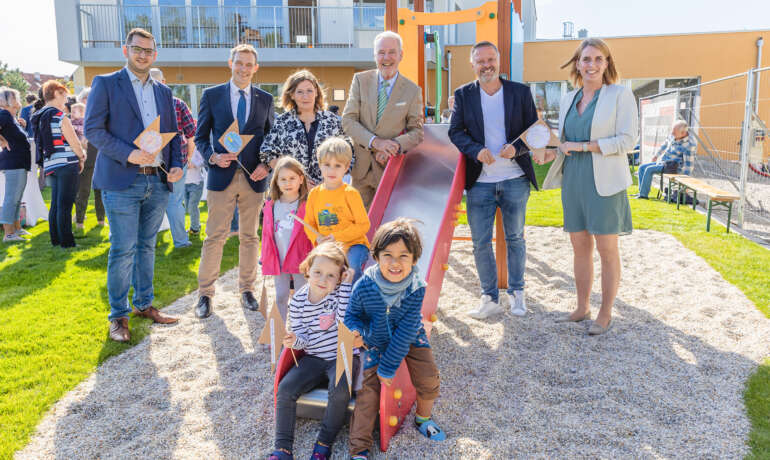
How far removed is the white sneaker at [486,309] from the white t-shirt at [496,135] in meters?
0.99

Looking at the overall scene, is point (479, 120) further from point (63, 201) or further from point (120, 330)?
point (63, 201)

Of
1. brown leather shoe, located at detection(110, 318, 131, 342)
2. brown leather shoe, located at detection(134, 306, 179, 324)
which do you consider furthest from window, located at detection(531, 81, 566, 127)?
brown leather shoe, located at detection(110, 318, 131, 342)

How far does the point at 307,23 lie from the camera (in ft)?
61.5

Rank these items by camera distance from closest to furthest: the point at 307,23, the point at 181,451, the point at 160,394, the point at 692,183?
the point at 181,451
the point at 160,394
the point at 692,183
the point at 307,23

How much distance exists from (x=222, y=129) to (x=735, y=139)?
57.6 feet

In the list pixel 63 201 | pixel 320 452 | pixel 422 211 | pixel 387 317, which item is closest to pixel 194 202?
pixel 63 201

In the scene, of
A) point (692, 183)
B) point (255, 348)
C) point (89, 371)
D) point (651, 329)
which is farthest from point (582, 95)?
point (692, 183)

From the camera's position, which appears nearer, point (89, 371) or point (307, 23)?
point (89, 371)

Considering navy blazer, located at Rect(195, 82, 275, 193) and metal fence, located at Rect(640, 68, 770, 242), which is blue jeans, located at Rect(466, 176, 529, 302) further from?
metal fence, located at Rect(640, 68, 770, 242)

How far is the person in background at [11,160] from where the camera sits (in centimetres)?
732

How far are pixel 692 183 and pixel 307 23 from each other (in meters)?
13.8

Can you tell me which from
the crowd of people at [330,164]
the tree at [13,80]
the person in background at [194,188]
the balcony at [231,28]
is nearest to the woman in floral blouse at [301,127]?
the crowd of people at [330,164]

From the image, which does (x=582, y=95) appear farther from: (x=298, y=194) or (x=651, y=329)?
(x=298, y=194)

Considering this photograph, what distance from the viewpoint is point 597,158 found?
12.8 ft
